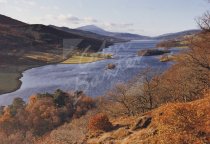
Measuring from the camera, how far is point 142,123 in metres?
37.6

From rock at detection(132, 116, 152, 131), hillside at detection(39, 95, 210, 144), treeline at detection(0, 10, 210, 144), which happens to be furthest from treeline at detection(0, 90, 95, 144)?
rock at detection(132, 116, 152, 131)

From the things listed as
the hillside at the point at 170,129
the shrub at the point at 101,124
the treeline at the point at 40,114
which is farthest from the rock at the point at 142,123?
the treeline at the point at 40,114

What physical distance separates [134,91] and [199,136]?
111 ft

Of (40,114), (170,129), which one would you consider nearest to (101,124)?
(170,129)

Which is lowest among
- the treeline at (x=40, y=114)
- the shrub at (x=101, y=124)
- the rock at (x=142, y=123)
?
the treeline at (x=40, y=114)

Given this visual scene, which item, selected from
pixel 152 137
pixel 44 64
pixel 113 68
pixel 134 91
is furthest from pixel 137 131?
pixel 44 64

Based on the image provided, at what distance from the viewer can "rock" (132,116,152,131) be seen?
123 ft

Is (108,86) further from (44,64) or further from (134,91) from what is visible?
(44,64)

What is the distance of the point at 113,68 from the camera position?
151 metres

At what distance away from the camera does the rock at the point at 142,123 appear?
37375 millimetres

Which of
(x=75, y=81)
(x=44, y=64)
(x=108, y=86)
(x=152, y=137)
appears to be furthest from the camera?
(x=44, y=64)

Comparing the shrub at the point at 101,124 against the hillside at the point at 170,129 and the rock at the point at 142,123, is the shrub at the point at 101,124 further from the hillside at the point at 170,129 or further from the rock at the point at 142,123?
the rock at the point at 142,123

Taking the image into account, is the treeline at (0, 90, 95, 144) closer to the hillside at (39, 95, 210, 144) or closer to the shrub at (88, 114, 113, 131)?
the shrub at (88, 114, 113, 131)

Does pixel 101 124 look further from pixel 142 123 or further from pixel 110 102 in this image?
pixel 110 102
